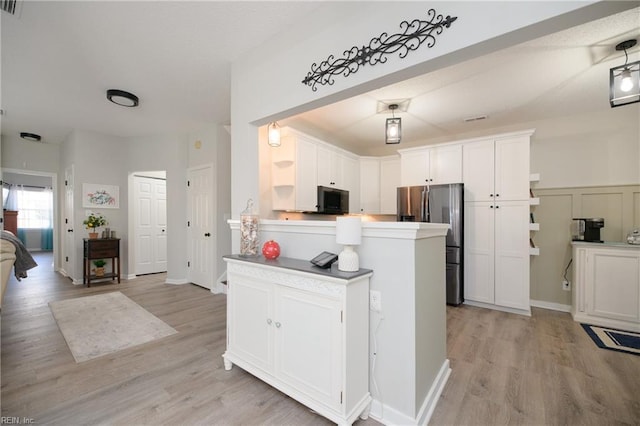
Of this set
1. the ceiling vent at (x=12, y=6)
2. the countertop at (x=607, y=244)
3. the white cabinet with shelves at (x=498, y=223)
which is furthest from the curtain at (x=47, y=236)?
the countertop at (x=607, y=244)

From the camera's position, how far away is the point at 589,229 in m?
3.27

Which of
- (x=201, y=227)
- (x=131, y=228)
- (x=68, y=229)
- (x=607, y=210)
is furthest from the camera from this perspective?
(x=131, y=228)

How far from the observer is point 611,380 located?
2.02 metres

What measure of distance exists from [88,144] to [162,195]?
1.57 m

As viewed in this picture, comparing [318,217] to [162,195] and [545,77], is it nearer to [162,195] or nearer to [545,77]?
[545,77]

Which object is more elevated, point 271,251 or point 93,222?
point 93,222

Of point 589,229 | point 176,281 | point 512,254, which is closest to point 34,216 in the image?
point 176,281

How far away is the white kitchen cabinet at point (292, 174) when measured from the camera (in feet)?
11.2

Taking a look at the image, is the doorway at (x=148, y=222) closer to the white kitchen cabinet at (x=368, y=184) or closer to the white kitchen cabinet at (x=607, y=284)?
the white kitchen cabinet at (x=368, y=184)

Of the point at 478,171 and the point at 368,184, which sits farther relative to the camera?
the point at 368,184

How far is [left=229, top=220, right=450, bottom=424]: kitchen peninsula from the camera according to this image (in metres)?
1.54

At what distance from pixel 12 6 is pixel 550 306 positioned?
250 inches

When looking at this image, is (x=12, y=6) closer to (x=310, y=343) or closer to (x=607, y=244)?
(x=310, y=343)

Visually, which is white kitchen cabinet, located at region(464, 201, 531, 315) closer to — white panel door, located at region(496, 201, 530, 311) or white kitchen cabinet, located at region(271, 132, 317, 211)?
white panel door, located at region(496, 201, 530, 311)
